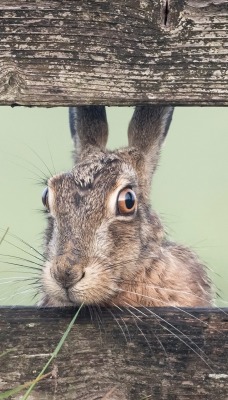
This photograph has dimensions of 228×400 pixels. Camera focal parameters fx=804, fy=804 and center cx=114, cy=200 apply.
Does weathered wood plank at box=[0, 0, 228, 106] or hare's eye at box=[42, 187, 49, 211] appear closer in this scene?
weathered wood plank at box=[0, 0, 228, 106]

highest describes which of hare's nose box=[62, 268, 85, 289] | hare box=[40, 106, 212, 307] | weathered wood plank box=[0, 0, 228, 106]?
weathered wood plank box=[0, 0, 228, 106]

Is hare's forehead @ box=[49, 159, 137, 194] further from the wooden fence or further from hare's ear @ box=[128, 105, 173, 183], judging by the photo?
the wooden fence

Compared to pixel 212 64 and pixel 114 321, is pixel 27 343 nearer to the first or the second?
pixel 114 321

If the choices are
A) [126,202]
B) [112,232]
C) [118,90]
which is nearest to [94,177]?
[126,202]

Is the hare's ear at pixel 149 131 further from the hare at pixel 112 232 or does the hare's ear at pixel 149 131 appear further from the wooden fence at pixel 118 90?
the wooden fence at pixel 118 90

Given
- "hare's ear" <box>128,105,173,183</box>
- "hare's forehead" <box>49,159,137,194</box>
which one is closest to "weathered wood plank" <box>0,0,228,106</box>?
"hare's forehead" <box>49,159,137,194</box>

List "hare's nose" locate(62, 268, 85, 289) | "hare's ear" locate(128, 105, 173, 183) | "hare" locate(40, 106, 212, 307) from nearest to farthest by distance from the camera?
"hare's nose" locate(62, 268, 85, 289) → "hare" locate(40, 106, 212, 307) → "hare's ear" locate(128, 105, 173, 183)

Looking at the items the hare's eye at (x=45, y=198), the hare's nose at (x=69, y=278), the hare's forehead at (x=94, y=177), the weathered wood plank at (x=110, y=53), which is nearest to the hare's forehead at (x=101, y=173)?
the hare's forehead at (x=94, y=177)
